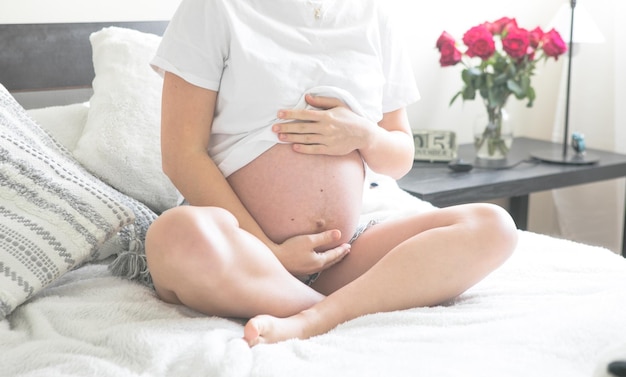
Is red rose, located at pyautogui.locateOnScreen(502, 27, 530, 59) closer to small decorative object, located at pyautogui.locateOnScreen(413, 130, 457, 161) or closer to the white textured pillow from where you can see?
small decorative object, located at pyautogui.locateOnScreen(413, 130, 457, 161)

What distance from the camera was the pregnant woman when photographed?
3.58 feet

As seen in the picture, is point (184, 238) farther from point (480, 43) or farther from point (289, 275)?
point (480, 43)

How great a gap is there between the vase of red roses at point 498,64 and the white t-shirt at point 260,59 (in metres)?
0.90

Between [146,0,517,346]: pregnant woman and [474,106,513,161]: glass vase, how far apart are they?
3.14ft

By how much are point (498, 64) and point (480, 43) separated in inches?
4.0

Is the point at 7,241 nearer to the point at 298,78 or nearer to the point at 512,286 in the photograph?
the point at 298,78

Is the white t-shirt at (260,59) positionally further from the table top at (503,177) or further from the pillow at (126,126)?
the table top at (503,177)

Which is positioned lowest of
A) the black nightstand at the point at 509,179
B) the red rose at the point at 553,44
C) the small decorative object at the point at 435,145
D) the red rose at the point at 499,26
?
the black nightstand at the point at 509,179

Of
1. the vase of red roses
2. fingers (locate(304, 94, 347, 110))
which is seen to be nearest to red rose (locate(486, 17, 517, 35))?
the vase of red roses

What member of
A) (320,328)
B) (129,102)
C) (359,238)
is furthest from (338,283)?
(129,102)

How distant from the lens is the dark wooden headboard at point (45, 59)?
5.55 ft

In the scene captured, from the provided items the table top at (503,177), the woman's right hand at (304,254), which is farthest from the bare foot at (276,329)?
the table top at (503,177)

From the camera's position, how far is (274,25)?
1.27 metres

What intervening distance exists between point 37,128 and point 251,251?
51 cm
